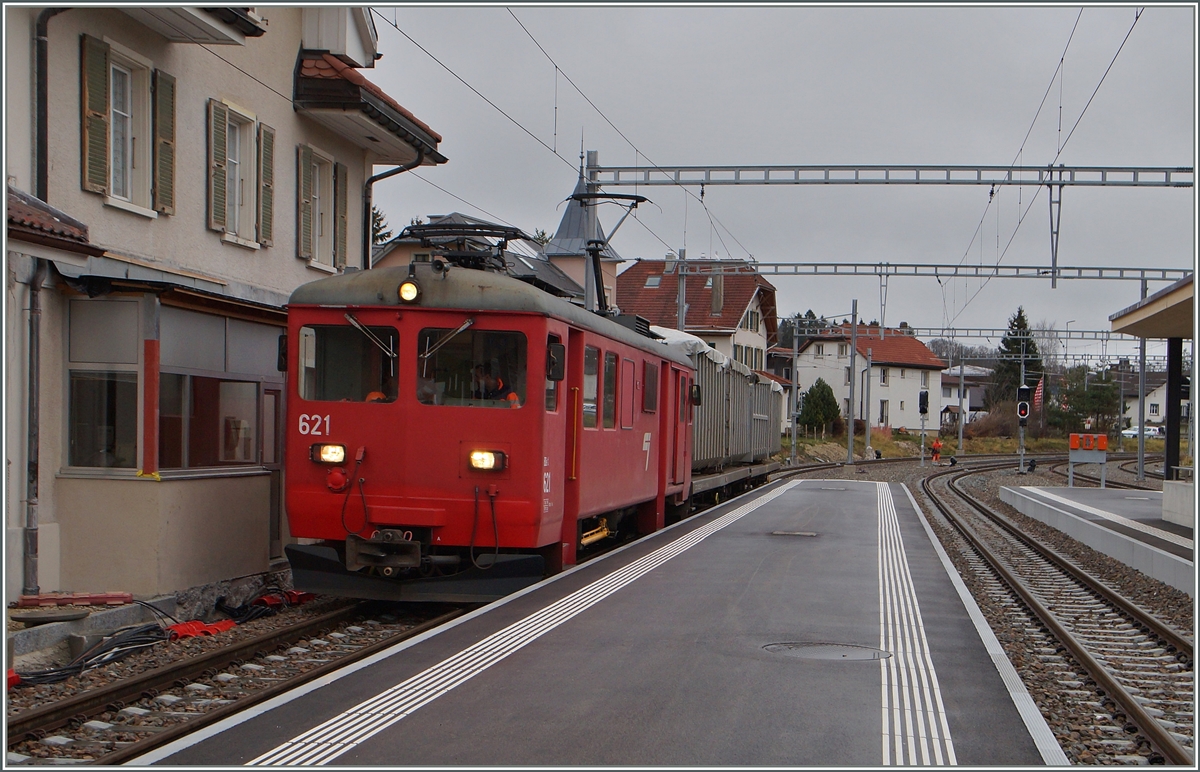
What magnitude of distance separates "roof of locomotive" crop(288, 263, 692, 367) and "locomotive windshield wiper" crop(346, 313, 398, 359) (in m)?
0.13

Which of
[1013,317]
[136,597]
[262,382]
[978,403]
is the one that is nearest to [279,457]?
[262,382]

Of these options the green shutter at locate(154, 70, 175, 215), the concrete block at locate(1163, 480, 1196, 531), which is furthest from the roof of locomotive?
the concrete block at locate(1163, 480, 1196, 531)

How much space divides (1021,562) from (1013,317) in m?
85.7

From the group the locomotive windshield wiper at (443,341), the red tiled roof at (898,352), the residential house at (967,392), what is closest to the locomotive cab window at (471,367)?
the locomotive windshield wiper at (443,341)

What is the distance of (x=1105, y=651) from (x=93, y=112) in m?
9.98

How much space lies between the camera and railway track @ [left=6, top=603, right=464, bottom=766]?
19.9 ft

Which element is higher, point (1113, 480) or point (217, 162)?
point (217, 162)

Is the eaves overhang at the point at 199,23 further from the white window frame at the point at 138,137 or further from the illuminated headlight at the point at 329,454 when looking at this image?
the illuminated headlight at the point at 329,454

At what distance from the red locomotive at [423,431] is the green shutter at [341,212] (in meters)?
6.45

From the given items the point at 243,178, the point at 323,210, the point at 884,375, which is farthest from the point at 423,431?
the point at 884,375

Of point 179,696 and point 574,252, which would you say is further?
point 574,252

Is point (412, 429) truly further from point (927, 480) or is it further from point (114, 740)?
point (927, 480)

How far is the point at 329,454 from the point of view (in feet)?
33.2

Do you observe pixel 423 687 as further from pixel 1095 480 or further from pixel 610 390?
pixel 1095 480
